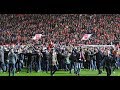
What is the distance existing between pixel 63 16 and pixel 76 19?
395 millimetres

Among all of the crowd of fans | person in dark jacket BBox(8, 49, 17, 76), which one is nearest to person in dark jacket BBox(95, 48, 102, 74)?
the crowd of fans

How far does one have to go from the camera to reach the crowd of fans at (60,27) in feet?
251

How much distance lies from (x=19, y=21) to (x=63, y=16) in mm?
1296

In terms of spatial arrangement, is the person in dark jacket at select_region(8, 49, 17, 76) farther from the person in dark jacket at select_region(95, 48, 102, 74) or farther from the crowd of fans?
the person in dark jacket at select_region(95, 48, 102, 74)

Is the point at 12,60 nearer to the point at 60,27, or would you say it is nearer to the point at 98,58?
the point at 60,27

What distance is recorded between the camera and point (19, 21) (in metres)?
76.7

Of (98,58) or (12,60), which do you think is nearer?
(12,60)

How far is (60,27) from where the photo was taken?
76.7m

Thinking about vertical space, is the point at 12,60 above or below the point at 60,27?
below

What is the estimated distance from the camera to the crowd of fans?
76562 mm

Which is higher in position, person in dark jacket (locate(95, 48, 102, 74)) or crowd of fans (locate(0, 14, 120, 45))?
crowd of fans (locate(0, 14, 120, 45))

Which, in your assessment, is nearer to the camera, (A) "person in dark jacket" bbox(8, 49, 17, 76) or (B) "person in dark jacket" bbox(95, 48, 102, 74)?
(A) "person in dark jacket" bbox(8, 49, 17, 76)

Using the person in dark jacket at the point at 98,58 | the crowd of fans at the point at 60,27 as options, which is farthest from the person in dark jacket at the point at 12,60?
the person in dark jacket at the point at 98,58

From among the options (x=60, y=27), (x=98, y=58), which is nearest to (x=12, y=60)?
(x=60, y=27)
